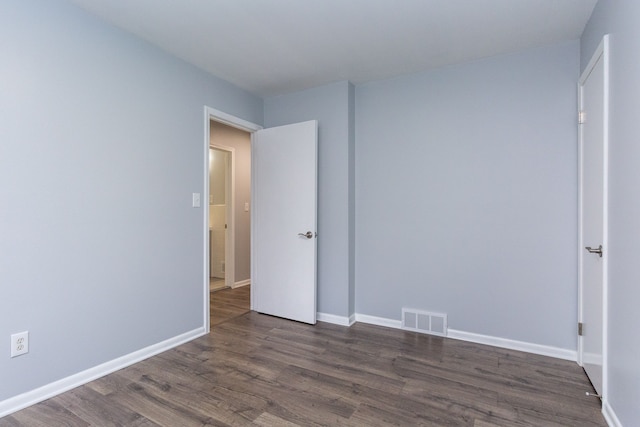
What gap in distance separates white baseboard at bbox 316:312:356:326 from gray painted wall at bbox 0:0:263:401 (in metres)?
1.21

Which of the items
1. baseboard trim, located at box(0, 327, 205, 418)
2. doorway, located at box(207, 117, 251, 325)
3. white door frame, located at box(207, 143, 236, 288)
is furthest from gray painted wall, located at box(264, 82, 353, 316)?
white door frame, located at box(207, 143, 236, 288)

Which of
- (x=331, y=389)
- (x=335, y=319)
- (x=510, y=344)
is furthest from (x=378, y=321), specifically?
(x=331, y=389)

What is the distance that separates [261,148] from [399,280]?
2.00 metres

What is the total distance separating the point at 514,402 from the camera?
6.17 ft

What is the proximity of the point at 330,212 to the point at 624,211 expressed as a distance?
2203mm

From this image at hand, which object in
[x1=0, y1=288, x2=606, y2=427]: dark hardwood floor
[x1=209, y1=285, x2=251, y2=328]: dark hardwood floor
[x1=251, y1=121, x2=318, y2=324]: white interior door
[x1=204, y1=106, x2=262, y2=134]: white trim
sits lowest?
[x1=209, y1=285, x2=251, y2=328]: dark hardwood floor

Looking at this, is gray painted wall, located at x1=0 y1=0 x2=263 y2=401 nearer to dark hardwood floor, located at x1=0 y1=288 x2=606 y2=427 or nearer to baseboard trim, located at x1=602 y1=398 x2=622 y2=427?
dark hardwood floor, located at x1=0 y1=288 x2=606 y2=427

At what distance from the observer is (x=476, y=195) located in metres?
2.75

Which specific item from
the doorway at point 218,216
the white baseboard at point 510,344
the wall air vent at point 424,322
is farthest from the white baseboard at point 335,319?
the doorway at point 218,216

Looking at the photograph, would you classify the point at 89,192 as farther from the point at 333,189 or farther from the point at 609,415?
the point at 609,415

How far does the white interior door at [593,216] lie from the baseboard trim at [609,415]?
0.48ft

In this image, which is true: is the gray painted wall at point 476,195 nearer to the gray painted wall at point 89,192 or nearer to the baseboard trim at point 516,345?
the baseboard trim at point 516,345

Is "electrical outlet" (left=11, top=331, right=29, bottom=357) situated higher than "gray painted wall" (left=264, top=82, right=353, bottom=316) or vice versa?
"gray painted wall" (left=264, top=82, right=353, bottom=316)

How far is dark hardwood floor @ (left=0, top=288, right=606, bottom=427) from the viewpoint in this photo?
1.74 m
